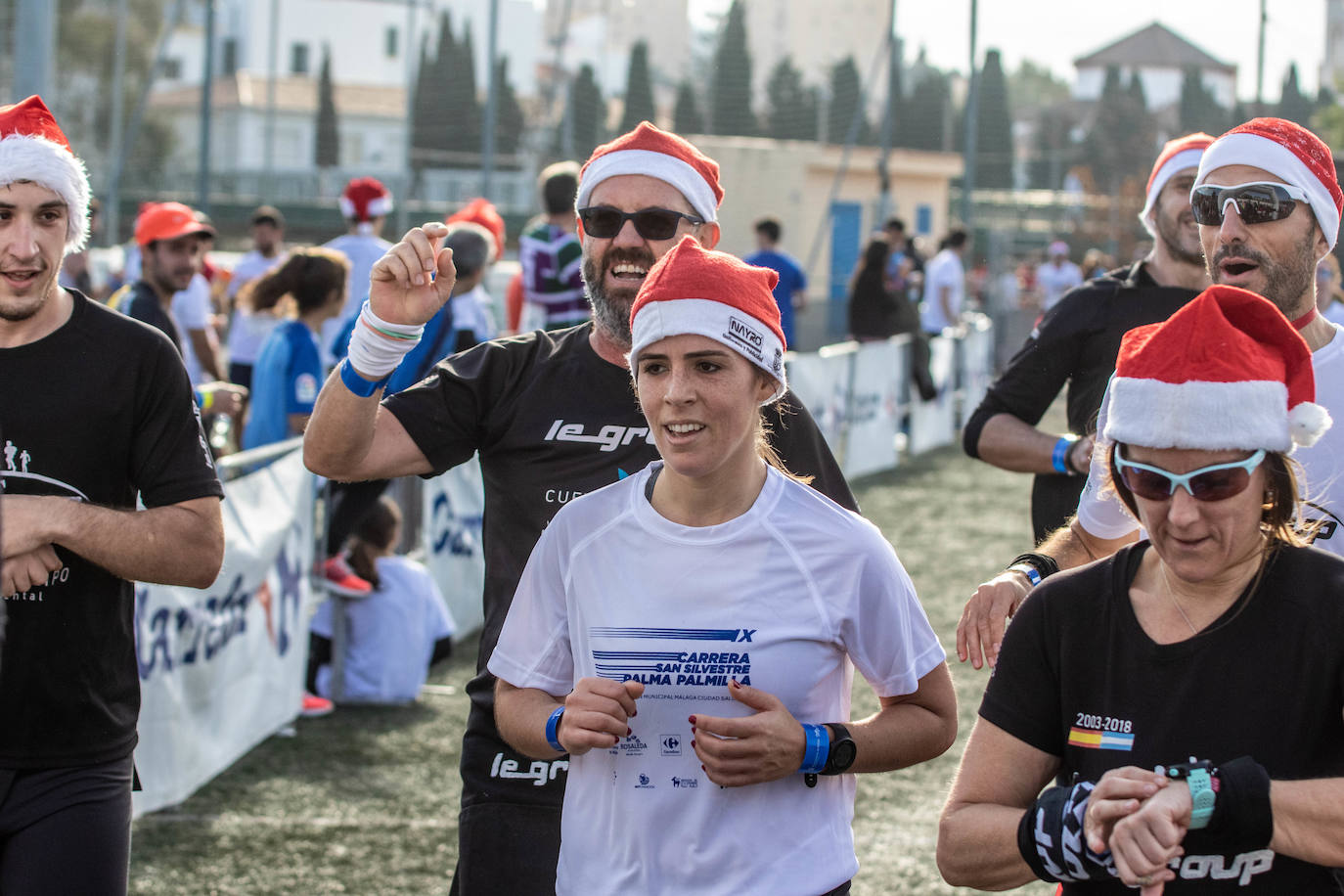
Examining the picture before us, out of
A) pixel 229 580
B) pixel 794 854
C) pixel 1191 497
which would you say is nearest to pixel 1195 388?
pixel 1191 497

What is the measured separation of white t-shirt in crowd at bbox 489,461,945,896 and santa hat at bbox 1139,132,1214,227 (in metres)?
2.10

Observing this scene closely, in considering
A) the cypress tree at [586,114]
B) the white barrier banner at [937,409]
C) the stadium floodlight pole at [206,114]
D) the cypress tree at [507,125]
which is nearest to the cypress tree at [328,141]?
the cypress tree at [507,125]

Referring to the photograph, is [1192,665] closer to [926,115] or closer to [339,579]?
[339,579]

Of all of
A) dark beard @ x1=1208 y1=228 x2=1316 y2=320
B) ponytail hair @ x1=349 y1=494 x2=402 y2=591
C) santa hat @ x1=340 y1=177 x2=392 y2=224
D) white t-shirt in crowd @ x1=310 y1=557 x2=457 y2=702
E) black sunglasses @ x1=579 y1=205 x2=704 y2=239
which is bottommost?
white t-shirt in crowd @ x1=310 y1=557 x2=457 y2=702

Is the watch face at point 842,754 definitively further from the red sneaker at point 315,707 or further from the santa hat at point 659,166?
the red sneaker at point 315,707

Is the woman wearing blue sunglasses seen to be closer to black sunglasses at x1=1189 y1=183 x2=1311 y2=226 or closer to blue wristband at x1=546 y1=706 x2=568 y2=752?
blue wristband at x1=546 y1=706 x2=568 y2=752

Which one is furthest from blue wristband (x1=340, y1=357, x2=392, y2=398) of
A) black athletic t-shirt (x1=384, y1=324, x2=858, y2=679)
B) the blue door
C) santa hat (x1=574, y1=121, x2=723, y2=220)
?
the blue door

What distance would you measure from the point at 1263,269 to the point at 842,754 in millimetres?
1399

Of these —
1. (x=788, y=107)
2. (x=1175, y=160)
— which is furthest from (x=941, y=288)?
(x=1175, y=160)

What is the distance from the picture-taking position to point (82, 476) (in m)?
3.38

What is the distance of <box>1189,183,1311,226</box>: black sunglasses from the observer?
3432mm

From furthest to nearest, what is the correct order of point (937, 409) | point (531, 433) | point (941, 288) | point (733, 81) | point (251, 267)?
point (733, 81) < point (941, 288) < point (937, 409) < point (251, 267) < point (531, 433)

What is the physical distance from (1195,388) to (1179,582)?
29 cm

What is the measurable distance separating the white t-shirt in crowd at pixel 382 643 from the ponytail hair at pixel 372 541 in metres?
0.07
